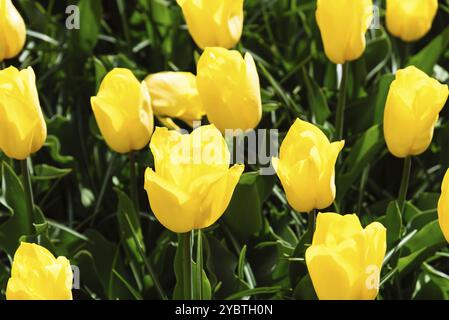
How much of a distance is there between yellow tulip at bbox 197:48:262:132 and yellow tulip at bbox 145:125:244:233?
22 centimetres

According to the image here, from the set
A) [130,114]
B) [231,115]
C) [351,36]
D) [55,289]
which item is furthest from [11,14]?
[55,289]

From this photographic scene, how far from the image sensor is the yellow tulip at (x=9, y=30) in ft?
5.11

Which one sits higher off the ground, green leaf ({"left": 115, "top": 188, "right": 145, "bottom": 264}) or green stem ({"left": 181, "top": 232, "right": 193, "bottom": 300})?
green stem ({"left": 181, "top": 232, "right": 193, "bottom": 300})

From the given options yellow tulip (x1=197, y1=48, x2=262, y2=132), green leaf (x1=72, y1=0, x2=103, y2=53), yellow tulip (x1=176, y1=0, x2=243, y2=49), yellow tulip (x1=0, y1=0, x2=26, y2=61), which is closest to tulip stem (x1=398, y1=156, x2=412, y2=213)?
yellow tulip (x1=197, y1=48, x2=262, y2=132)

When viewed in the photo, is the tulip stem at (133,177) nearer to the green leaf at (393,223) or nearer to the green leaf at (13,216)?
the green leaf at (13,216)

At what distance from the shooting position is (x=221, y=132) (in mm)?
1441

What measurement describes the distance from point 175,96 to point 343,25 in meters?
0.27

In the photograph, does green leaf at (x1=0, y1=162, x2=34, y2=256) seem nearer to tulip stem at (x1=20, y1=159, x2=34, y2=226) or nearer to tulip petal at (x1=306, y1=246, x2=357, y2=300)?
tulip stem at (x1=20, y1=159, x2=34, y2=226)

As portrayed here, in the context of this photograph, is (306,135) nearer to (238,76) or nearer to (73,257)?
(238,76)

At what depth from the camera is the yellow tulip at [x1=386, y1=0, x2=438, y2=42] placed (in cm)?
170

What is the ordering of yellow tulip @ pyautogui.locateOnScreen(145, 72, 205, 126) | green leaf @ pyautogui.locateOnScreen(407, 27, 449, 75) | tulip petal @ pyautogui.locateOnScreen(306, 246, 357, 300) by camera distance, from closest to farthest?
tulip petal @ pyautogui.locateOnScreen(306, 246, 357, 300), yellow tulip @ pyautogui.locateOnScreen(145, 72, 205, 126), green leaf @ pyautogui.locateOnScreen(407, 27, 449, 75)

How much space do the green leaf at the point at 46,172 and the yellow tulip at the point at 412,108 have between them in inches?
20.3

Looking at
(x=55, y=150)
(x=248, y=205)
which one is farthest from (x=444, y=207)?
(x=55, y=150)

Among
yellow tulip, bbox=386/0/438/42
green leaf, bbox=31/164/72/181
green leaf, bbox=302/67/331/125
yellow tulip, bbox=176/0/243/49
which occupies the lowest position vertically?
green leaf, bbox=31/164/72/181
